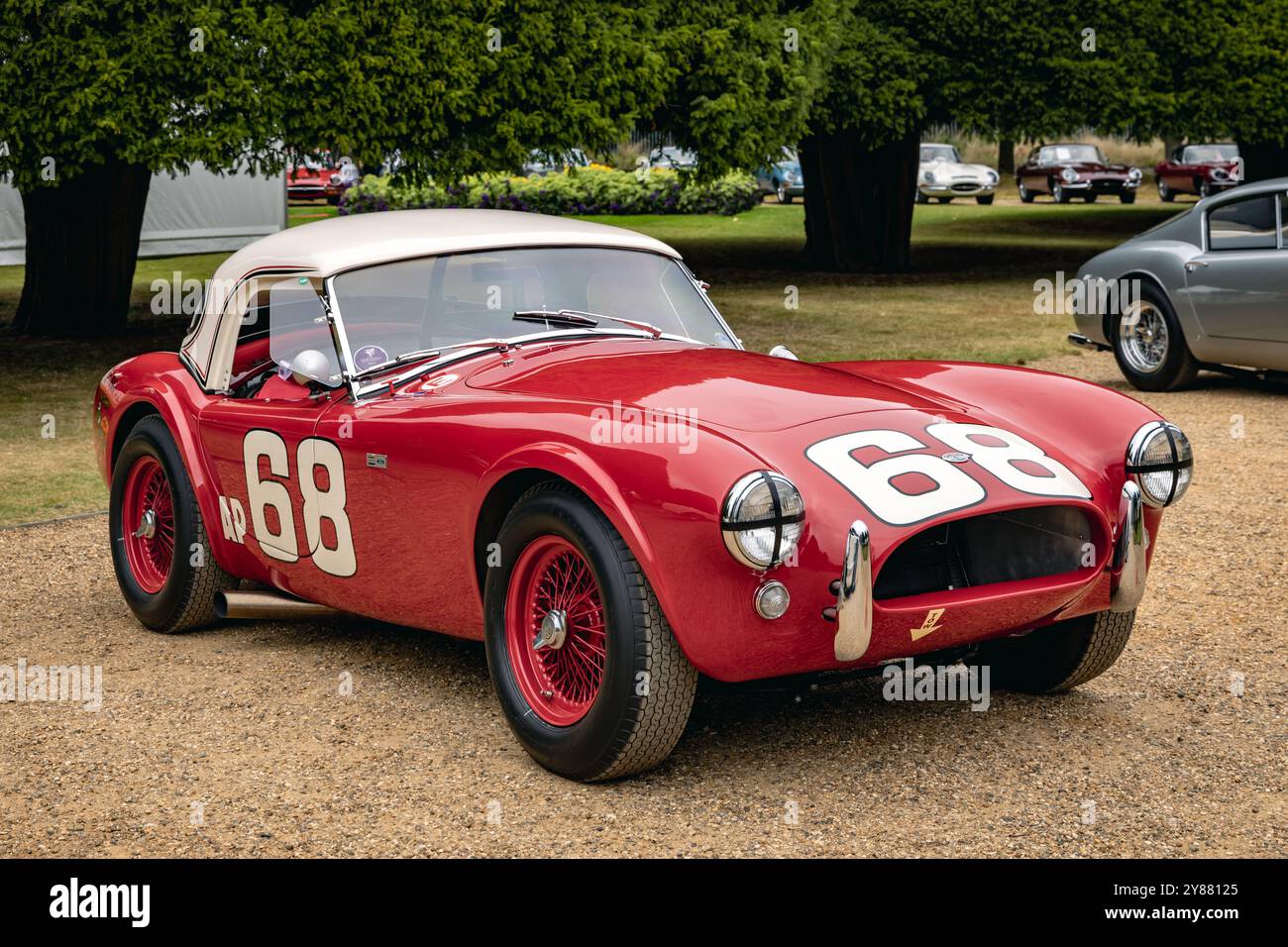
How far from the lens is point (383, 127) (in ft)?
41.1

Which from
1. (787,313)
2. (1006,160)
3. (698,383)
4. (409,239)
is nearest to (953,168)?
(1006,160)

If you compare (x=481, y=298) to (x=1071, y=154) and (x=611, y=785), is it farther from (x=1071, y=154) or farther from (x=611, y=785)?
(x=1071, y=154)

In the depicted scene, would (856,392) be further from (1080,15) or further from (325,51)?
(1080,15)

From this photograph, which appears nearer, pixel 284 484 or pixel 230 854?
pixel 230 854

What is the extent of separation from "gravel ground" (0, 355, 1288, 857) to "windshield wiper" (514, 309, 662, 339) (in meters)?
1.21

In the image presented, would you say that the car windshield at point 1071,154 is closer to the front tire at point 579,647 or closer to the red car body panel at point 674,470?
the red car body panel at point 674,470

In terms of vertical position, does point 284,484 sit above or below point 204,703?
above

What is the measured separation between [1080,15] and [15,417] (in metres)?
15.3

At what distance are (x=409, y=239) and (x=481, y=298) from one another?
0.33 metres

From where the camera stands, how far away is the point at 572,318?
5.07m

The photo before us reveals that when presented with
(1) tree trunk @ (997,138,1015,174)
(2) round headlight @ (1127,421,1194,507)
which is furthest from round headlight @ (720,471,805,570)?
(1) tree trunk @ (997,138,1015,174)

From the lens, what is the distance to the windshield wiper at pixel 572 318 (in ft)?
16.5

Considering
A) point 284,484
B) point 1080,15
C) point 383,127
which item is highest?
point 1080,15
